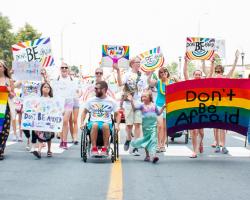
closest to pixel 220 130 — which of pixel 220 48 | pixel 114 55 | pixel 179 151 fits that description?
pixel 179 151

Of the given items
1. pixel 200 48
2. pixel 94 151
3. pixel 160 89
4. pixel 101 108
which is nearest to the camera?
pixel 94 151

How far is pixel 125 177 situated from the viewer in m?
9.20

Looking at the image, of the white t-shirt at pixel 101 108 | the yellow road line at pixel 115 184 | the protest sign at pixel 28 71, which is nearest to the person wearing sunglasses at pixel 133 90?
the white t-shirt at pixel 101 108

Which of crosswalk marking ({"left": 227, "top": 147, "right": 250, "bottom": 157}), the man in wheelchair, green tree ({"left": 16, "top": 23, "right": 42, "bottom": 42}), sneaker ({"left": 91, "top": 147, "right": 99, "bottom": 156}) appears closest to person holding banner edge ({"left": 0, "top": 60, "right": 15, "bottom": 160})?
the man in wheelchair

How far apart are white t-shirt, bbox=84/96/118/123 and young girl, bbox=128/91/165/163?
542mm

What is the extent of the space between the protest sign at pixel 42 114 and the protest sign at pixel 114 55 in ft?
10.8

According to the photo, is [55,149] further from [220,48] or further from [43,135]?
[220,48]

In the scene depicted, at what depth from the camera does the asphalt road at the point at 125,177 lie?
25.3ft

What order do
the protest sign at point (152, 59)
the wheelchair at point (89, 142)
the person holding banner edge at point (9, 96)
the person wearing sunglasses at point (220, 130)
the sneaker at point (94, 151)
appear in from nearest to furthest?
1. the wheelchair at point (89, 142)
2. the sneaker at point (94, 151)
3. the person holding banner edge at point (9, 96)
4. the person wearing sunglasses at point (220, 130)
5. the protest sign at point (152, 59)

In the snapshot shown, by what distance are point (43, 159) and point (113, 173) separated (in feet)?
7.60

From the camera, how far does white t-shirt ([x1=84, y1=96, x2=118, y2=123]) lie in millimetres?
11156

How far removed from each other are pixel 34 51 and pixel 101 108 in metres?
4.78

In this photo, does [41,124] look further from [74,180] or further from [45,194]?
[45,194]

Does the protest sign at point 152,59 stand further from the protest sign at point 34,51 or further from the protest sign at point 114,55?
the protest sign at point 34,51
